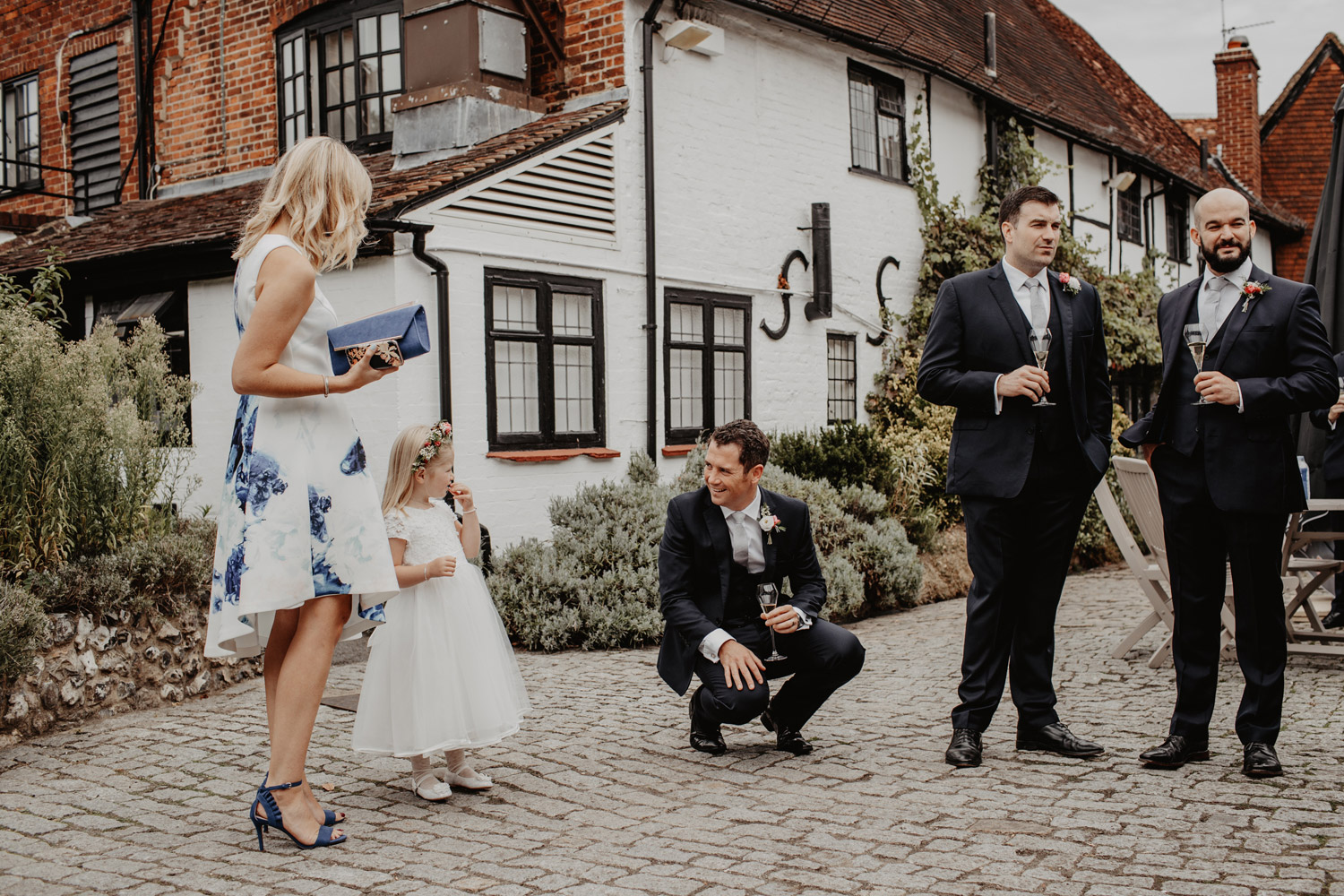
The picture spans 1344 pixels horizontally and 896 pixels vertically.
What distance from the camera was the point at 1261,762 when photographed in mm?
4336

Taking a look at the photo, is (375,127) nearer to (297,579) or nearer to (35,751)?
(35,751)

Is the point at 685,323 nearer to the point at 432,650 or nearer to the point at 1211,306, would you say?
the point at 1211,306

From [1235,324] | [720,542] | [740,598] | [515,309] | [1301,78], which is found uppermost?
[1301,78]

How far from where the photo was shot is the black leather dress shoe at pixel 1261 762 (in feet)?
14.2

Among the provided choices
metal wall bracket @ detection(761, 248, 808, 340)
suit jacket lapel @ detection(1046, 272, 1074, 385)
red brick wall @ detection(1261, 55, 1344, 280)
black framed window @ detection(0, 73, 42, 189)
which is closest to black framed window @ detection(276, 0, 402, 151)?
metal wall bracket @ detection(761, 248, 808, 340)

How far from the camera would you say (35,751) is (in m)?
5.10

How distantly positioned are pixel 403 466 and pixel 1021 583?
2.41 meters

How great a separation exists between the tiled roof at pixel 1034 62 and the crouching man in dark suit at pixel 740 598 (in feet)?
25.9

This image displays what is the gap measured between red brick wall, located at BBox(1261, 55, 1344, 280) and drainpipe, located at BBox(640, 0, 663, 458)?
22.4 m

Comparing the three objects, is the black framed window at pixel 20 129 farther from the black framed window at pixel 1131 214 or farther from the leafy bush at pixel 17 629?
the black framed window at pixel 1131 214

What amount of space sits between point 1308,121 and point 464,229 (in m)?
25.8

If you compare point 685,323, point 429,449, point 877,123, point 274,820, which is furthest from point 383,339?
point 877,123

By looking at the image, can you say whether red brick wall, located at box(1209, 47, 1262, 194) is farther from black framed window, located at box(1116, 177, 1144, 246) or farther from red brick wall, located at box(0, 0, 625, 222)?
red brick wall, located at box(0, 0, 625, 222)

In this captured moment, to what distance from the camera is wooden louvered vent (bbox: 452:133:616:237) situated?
9.77 metres
